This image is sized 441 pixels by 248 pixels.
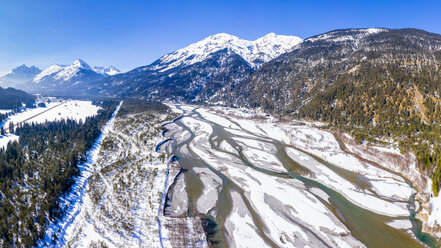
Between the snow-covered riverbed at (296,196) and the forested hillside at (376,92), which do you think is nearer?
the snow-covered riverbed at (296,196)

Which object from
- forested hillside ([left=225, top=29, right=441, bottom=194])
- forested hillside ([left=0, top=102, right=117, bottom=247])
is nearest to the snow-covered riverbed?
forested hillside ([left=225, top=29, right=441, bottom=194])

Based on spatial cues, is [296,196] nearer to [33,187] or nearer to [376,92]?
[33,187]

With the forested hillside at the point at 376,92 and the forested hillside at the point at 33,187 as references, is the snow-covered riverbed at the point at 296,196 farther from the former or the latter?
the forested hillside at the point at 33,187

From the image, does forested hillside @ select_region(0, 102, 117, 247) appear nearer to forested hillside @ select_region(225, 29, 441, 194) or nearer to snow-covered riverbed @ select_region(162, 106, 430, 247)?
snow-covered riverbed @ select_region(162, 106, 430, 247)

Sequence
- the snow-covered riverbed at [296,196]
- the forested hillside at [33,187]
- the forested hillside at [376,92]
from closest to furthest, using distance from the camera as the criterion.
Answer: the forested hillside at [33,187], the snow-covered riverbed at [296,196], the forested hillside at [376,92]

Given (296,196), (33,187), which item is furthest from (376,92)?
(33,187)

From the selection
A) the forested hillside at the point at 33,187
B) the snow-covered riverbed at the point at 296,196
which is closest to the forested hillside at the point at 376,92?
the snow-covered riverbed at the point at 296,196

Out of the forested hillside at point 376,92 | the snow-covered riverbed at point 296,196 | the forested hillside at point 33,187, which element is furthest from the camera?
the forested hillside at point 376,92

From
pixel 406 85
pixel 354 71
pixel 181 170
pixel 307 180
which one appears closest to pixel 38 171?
pixel 181 170
